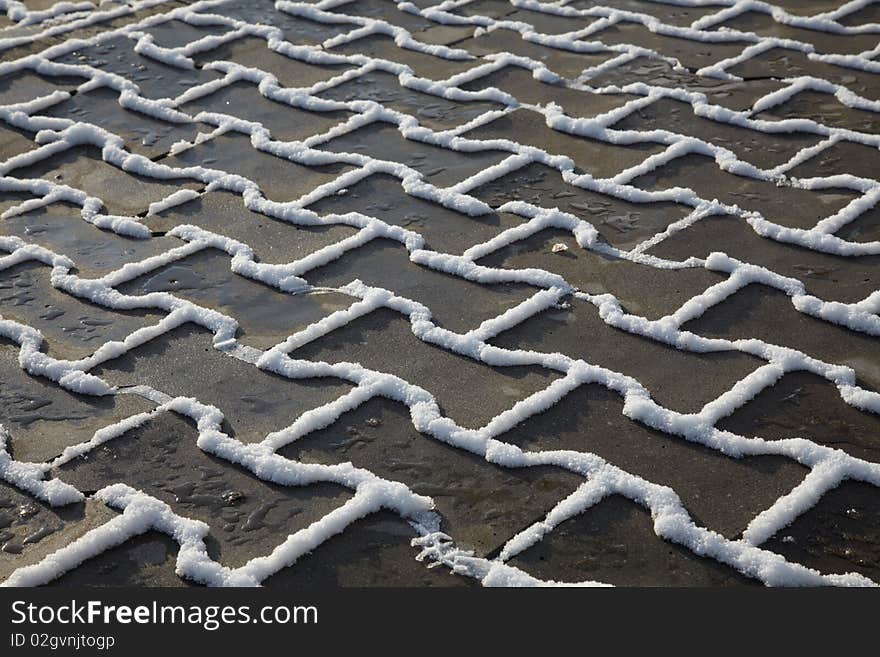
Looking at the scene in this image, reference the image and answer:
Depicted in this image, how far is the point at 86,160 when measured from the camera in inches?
125

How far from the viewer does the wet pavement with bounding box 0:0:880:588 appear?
1.94 metres

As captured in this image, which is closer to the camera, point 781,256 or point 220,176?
point 781,256

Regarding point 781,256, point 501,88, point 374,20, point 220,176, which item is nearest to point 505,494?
point 781,256

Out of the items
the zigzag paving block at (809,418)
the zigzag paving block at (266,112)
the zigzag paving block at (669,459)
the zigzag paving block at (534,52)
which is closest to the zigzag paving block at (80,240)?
the zigzag paving block at (266,112)

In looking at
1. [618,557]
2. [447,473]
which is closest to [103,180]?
[447,473]

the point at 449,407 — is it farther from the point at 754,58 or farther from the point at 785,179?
the point at 754,58

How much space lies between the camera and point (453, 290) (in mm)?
2547

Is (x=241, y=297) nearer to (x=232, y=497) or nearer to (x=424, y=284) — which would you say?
(x=424, y=284)

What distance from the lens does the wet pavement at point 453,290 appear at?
6.35 ft

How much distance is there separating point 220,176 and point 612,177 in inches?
37.1

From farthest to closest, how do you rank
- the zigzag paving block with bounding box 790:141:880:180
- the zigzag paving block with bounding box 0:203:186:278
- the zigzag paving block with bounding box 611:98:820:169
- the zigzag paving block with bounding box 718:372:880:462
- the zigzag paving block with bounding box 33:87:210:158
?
1. the zigzag paving block with bounding box 33:87:210:158
2. the zigzag paving block with bounding box 611:98:820:169
3. the zigzag paving block with bounding box 790:141:880:180
4. the zigzag paving block with bounding box 0:203:186:278
5. the zigzag paving block with bounding box 718:372:880:462

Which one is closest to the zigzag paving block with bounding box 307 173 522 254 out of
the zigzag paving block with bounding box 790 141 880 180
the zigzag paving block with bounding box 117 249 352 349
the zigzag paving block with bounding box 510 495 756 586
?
the zigzag paving block with bounding box 117 249 352 349

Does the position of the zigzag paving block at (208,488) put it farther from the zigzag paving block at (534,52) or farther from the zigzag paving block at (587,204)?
the zigzag paving block at (534,52)

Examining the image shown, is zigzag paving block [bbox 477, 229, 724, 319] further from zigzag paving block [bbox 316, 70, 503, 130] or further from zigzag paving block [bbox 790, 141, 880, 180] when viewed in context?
zigzag paving block [bbox 316, 70, 503, 130]
